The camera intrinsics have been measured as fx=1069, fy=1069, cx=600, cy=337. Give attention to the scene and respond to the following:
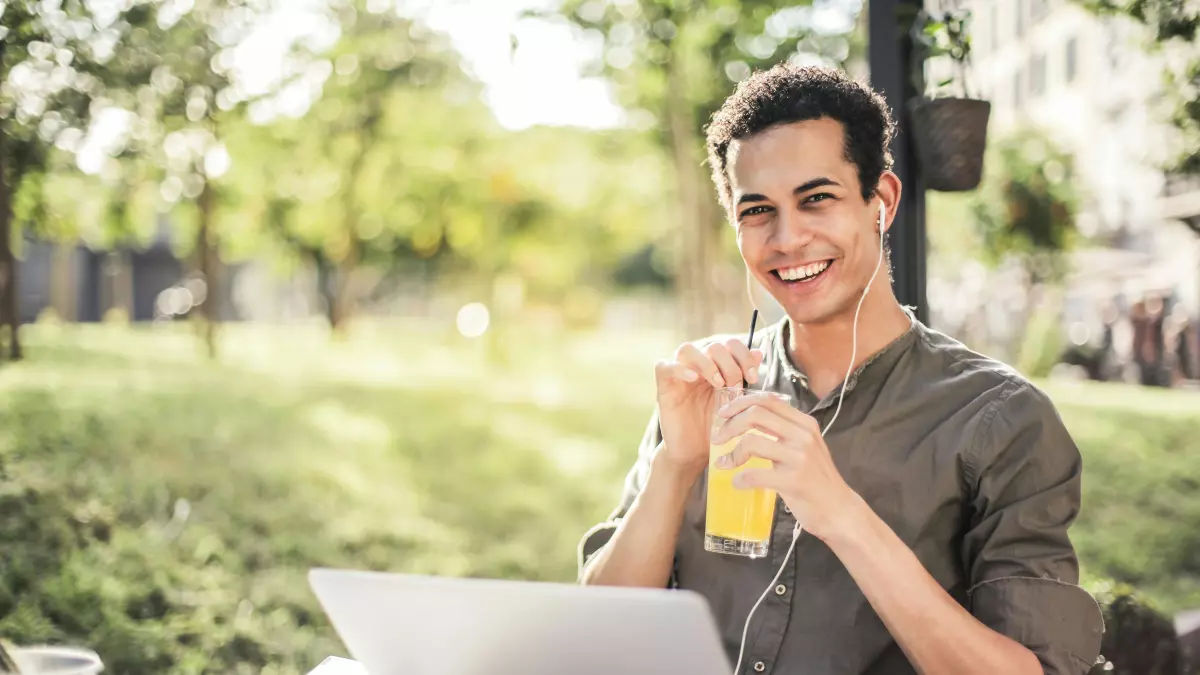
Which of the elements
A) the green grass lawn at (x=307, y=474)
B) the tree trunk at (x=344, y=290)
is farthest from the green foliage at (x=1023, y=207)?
the tree trunk at (x=344, y=290)

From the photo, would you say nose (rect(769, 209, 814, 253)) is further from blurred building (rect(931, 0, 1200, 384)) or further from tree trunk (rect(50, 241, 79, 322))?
tree trunk (rect(50, 241, 79, 322))

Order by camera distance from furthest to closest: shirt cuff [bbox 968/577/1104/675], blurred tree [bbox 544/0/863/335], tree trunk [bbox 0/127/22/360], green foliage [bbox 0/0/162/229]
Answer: blurred tree [bbox 544/0/863/335]
tree trunk [bbox 0/127/22/360]
green foliage [bbox 0/0/162/229]
shirt cuff [bbox 968/577/1104/675]

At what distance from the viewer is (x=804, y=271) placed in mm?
1668

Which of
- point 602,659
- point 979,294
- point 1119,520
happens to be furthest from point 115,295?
point 979,294

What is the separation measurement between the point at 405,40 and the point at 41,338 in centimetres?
272

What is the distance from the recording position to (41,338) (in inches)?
150

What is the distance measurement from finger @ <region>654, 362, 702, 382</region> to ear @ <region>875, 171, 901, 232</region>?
44 cm

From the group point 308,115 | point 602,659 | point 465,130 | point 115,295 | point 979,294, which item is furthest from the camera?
point 979,294

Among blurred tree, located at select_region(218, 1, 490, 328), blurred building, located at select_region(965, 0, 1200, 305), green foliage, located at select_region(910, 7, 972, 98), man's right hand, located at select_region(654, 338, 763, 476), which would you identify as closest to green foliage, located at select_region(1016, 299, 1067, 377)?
blurred building, located at select_region(965, 0, 1200, 305)

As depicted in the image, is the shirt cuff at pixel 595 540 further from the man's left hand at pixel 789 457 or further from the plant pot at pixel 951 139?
the plant pot at pixel 951 139

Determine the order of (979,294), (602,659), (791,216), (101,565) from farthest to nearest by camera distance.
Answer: (979,294)
(101,565)
(791,216)
(602,659)

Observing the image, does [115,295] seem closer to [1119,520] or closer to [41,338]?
[41,338]

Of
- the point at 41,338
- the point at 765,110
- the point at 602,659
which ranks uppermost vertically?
the point at 765,110

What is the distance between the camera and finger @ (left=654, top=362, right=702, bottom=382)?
1546 mm
